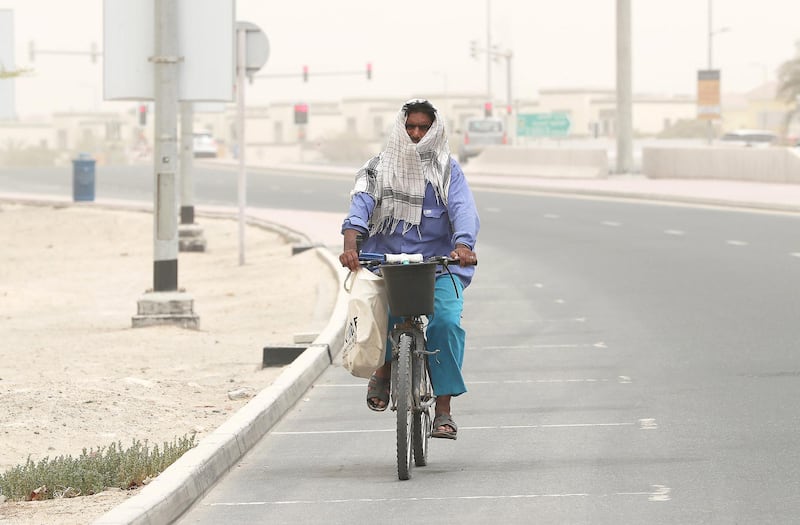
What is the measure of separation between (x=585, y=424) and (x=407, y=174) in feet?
6.96

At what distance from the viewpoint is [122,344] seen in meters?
14.5

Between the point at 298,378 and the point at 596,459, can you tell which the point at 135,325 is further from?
the point at 596,459

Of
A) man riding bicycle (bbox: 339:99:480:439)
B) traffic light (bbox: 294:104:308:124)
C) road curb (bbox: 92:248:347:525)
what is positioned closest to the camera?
road curb (bbox: 92:248:347:525)

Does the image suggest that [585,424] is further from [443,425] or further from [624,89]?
[624,89]

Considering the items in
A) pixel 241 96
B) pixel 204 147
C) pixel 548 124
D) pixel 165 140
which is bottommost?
pixel 165 140

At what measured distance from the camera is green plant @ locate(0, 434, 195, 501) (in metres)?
7.75

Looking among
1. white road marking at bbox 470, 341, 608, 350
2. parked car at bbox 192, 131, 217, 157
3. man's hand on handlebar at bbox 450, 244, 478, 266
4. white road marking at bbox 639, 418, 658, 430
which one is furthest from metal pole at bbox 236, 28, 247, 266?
parked car at bbox 192, 131, 217, 157

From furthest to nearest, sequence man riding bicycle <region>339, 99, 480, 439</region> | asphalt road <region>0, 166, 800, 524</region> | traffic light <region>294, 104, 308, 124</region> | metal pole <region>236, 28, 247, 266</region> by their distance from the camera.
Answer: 1. traffic light <region>294, 104, 308, 124</region>
2. metal pole <region>236, 28, 247, 266</region>
3. man riding bicycle <region>339, 99, 480, 439</region>
4. asphalt road <region>0, 166, 800, 524</region>

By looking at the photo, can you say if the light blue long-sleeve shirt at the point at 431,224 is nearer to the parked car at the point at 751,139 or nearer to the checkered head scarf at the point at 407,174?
the checkered head scarf at the point at 407,174

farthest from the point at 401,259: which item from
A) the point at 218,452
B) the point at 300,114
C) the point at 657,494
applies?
the point at 300,114

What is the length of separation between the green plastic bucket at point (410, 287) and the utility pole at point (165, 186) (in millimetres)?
7811

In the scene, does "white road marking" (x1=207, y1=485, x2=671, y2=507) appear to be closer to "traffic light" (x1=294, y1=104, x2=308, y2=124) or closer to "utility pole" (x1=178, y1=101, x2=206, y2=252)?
"utility pole" (x1=178, y1=101, x2=206, y2=252)

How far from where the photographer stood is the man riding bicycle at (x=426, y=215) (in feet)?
27.9

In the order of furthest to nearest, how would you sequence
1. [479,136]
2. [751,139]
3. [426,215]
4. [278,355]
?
[751,139], [479,136], [278,355], [426,215]
